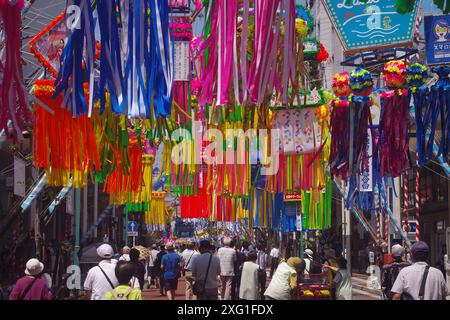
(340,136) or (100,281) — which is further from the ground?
(340,136)

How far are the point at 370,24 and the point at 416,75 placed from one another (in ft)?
5.31

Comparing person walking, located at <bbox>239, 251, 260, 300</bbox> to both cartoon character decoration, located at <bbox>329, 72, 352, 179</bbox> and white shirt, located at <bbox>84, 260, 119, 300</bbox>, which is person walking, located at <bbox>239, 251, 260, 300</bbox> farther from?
white shirt, located at <bbox>84, 260, 119, 300</bbox>

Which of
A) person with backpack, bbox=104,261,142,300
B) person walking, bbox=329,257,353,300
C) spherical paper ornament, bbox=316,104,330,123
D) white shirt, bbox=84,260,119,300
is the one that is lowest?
person walking, bbox=329,257,353,300

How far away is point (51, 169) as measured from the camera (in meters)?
10.9

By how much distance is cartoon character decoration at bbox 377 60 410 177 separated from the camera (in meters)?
10.9

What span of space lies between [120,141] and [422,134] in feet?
13.4

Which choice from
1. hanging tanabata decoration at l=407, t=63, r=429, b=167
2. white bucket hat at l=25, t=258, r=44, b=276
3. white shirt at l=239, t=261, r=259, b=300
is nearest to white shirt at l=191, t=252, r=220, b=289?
white shirt at l=239, t=261, r=259, b=300

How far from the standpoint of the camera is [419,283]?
773 centimetres

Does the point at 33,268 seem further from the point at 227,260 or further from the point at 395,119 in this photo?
the point at 227,260

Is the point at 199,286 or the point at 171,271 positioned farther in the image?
the point at 171,271

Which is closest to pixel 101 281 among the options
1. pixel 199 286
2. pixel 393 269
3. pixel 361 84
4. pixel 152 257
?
pixel 199 286

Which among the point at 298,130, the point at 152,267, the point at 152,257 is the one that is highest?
the point at 298,130

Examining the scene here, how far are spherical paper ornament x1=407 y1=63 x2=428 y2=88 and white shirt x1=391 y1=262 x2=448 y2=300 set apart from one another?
3.75 metres
